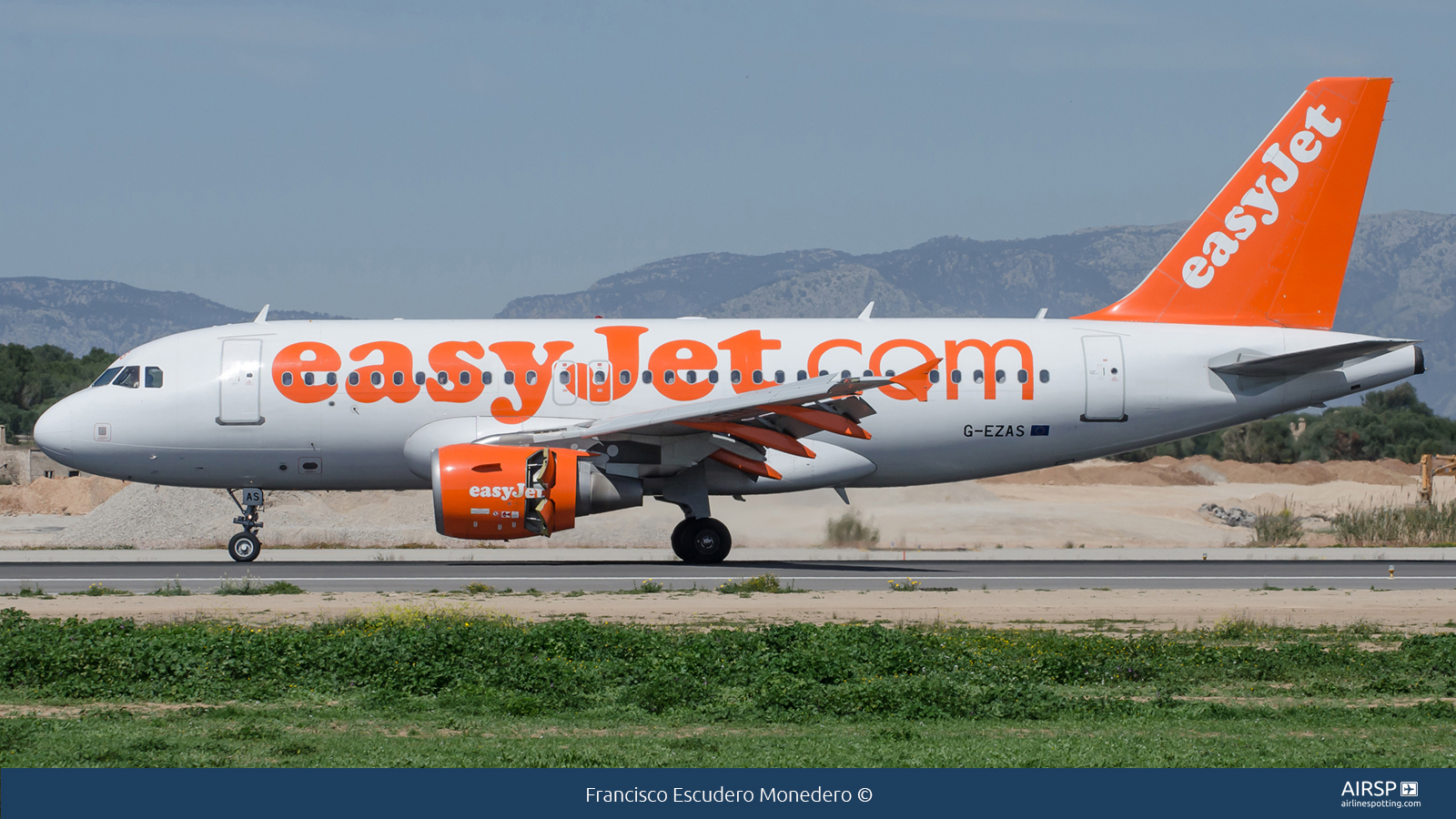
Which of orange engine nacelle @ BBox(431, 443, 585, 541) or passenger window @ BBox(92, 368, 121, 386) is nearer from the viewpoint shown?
orange engine nacelle @ BBox(431, 443, 585, 541)

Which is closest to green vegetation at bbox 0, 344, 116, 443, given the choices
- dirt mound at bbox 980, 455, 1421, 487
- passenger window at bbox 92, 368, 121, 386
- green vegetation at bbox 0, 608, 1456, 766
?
dirt mound at bbox 980, 455, 1421, 487

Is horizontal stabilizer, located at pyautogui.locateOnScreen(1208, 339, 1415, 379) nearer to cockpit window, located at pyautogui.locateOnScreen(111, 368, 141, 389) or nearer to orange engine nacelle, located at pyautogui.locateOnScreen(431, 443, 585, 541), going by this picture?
orange engine nacelle, located at pyautogui.locateOnScreen(431, 443, 585, 541)

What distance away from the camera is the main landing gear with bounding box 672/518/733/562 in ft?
84.0

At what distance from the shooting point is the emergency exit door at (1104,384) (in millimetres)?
26125

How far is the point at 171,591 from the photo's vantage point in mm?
20344

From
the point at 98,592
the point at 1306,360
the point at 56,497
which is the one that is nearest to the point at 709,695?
the point at 98,592

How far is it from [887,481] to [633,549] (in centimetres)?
680

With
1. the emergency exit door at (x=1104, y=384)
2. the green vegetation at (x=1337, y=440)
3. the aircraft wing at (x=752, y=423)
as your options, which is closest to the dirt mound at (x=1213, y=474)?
the green vegetation at (x=1337, y=440)

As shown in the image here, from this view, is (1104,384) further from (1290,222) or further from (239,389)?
(239,389)

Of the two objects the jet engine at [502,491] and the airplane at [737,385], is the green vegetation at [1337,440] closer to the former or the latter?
the airplane at [737,385]

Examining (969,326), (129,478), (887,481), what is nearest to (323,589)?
(129,478)

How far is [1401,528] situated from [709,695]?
83.7 ft

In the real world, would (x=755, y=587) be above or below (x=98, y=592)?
below

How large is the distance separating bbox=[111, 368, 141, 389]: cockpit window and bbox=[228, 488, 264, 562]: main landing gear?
8.47 ft
